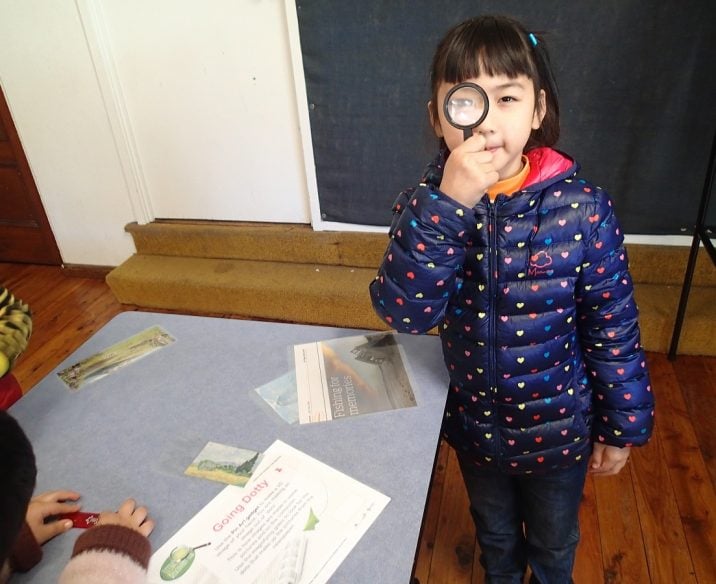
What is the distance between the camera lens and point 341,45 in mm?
2201

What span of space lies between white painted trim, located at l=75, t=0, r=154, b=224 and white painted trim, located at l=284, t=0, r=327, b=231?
958 mm

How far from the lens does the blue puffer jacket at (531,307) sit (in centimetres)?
83

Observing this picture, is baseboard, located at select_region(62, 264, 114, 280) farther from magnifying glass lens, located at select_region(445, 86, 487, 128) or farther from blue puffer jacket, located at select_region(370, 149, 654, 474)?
magnifying glass lens, located at select_region(445, 86, 487, 128)

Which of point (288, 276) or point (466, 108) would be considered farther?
point (288, 276)

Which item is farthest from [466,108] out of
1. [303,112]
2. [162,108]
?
[162,108]

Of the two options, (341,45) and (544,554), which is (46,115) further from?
(544,554)

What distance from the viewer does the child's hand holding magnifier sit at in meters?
0.75

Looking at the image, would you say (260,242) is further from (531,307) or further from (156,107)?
(531,307)

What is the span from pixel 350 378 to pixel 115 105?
7.55ft

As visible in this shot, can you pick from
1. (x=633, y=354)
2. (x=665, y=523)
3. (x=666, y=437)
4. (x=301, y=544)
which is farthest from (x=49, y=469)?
(x=666, y=437)

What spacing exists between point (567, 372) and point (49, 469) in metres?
0.91

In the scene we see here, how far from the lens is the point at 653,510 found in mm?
1555

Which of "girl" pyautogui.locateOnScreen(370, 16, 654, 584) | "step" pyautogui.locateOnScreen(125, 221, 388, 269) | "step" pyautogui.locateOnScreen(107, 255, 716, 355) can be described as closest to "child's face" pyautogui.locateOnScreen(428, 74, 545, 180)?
"girl" pyautogui.locateOnScreen(370, 16, 654, 584)

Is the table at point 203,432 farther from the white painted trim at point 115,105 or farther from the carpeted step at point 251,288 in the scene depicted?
the white painted trim at point 115,105
